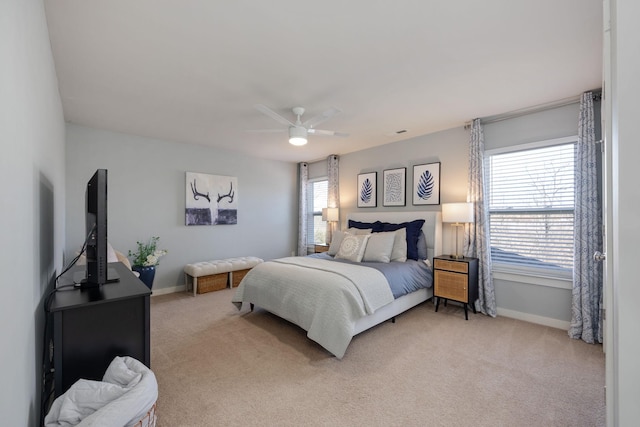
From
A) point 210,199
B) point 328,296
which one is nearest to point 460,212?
point 328,296

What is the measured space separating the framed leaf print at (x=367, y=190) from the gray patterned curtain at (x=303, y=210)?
155cm

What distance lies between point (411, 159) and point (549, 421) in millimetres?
3552

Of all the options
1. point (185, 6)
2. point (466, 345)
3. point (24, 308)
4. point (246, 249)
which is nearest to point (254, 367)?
point (24, 308)

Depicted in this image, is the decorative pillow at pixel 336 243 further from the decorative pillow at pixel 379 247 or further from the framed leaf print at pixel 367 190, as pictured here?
the framed leaf print at pixel 367 190

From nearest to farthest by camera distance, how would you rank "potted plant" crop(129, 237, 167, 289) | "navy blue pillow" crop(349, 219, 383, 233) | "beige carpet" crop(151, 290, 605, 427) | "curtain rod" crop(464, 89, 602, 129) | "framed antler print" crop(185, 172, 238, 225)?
"beige carpet" crop(151, 290, 605, 427) < "curtain rod" crop(464, 89, 602, 129) < "potted plant" crop(129, 237, 167, 289) < "navy blue pillow" crop(349, 219, 383, 233) < "framed antler print" crop(185, 172, 238, 225)

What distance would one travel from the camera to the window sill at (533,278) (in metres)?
3.13

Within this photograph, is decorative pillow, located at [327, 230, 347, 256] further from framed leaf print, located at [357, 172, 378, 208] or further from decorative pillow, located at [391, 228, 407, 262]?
framed leaf print, located at [357, 172, 378, 208]

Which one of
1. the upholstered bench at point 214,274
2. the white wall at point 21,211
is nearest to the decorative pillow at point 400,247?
the upholstered bench at point 214,274

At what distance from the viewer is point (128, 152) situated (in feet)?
14.2

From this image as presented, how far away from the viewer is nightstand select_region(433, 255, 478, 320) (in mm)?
3434

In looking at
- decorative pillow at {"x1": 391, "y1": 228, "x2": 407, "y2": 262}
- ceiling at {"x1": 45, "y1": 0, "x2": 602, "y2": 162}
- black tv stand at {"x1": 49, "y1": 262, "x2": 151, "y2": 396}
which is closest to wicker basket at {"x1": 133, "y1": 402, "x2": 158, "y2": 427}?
black tv stand at {"x1": 49, "y1": 262, "x2": 151, "y2": 396}

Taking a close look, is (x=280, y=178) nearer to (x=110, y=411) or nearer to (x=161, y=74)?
(x=161, y=74)

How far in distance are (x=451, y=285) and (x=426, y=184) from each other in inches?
61.7

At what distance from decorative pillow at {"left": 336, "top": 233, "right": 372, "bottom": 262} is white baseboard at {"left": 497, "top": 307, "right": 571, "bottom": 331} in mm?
1882
